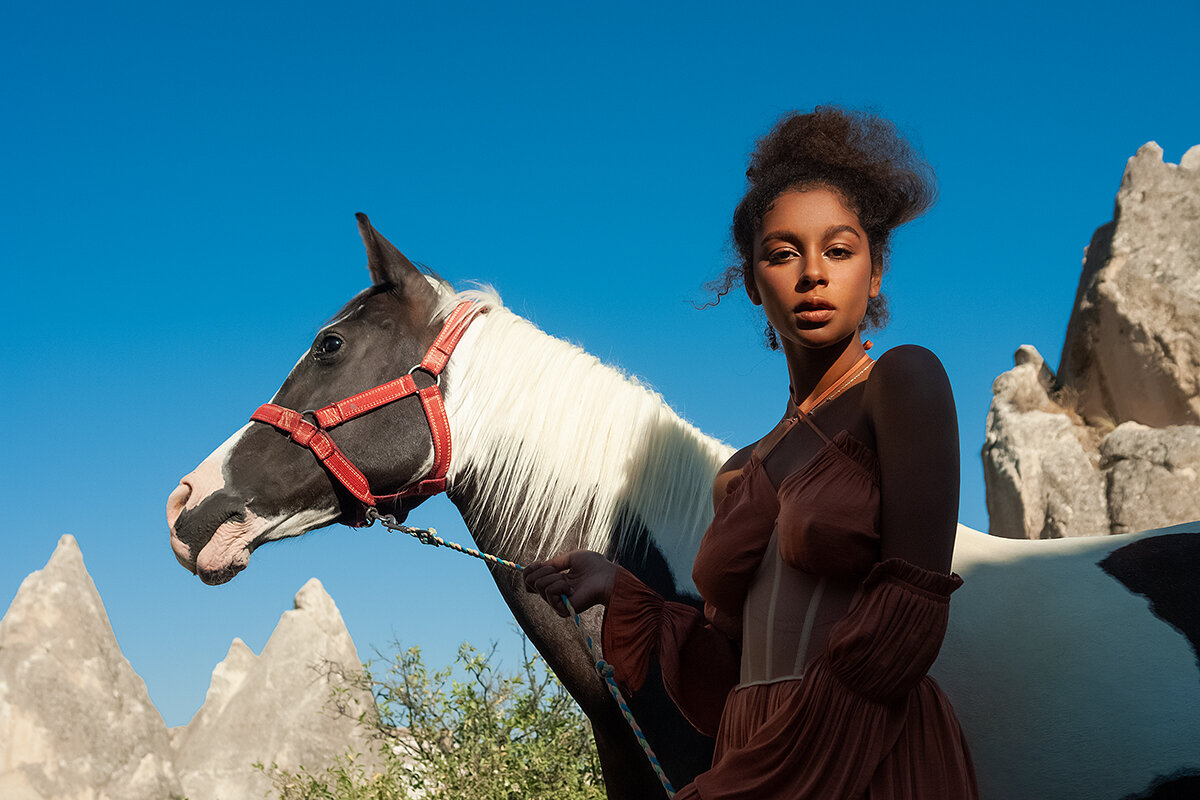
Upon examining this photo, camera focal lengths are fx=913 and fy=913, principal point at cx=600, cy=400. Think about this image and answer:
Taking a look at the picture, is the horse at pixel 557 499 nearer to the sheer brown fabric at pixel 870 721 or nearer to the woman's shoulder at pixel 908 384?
the sheer brown fabric at pixel 870 721

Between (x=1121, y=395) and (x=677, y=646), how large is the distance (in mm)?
10936

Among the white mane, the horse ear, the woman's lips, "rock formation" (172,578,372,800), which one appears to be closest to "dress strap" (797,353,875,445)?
the woman's lips

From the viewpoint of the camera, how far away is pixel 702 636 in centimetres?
184

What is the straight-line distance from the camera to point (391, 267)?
308 cm

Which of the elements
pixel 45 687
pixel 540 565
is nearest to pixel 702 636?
pixel 540 565

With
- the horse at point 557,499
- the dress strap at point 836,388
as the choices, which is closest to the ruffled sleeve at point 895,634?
the dress strap at point 836,388

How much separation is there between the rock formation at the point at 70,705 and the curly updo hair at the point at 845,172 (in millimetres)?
18834

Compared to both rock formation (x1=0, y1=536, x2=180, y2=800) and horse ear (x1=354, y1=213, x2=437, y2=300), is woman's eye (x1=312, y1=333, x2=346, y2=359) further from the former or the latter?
rock formation (x1=0, y1=536, x2=180, y2=800)

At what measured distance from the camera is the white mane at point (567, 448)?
2652 mm

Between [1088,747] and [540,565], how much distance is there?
1164 millimetres

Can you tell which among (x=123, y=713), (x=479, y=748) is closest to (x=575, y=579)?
(x=479, y=748)

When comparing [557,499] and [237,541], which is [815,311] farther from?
[237,541]

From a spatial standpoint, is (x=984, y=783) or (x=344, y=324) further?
(x=344, y=324)

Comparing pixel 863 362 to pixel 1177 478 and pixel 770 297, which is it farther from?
pixel 1177 478
